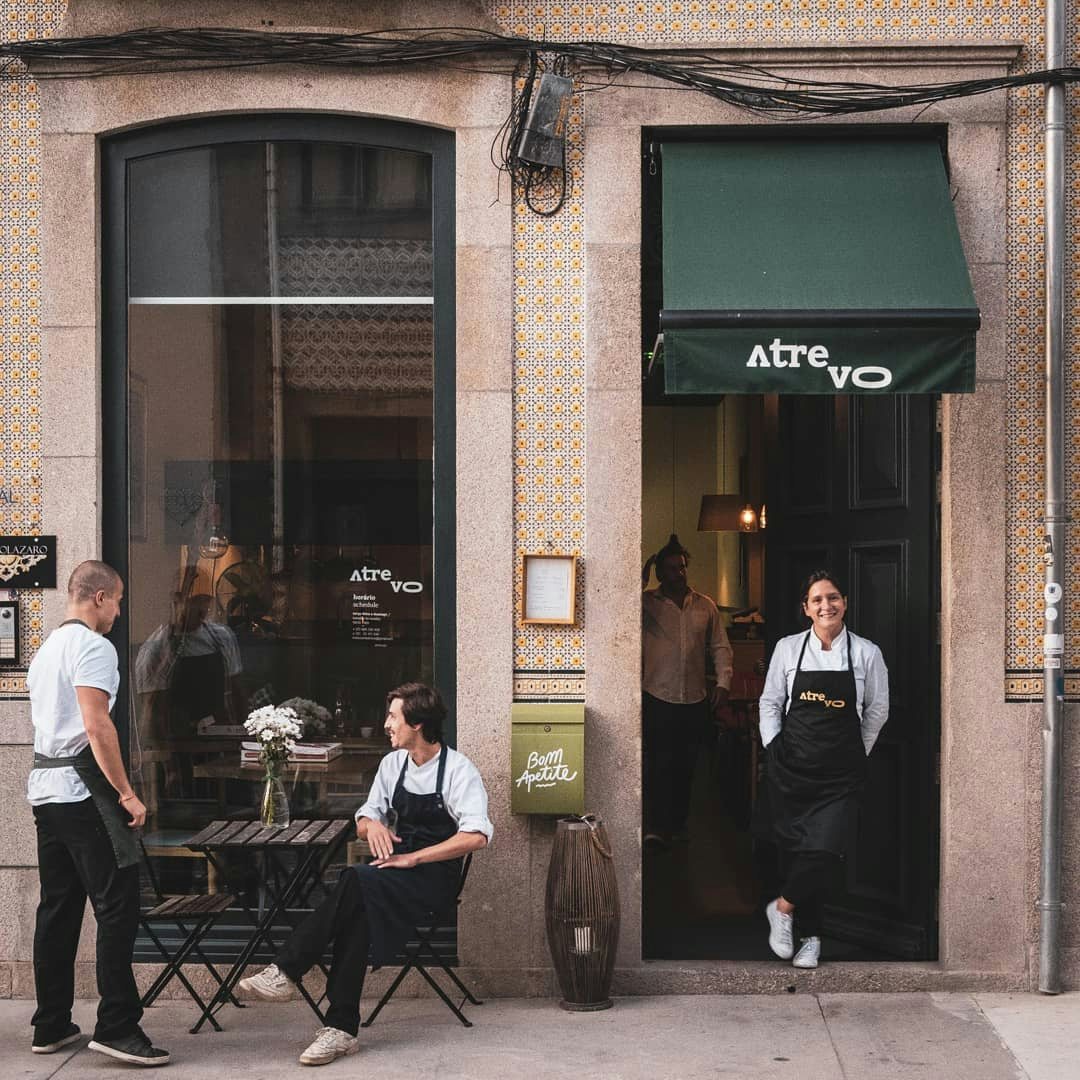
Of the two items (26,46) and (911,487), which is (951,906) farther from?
(26,46)

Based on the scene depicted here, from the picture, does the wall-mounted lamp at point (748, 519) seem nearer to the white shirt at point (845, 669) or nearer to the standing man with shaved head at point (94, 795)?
the white shirt at point (845, 669)

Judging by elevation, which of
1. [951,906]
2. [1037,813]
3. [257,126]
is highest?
[257,126]

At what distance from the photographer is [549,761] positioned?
22.6 feet

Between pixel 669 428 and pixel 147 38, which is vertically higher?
pixel 147 38

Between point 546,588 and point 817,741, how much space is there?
5.18ft

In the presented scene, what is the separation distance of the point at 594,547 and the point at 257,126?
9.35ft

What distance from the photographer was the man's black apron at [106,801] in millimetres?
5980

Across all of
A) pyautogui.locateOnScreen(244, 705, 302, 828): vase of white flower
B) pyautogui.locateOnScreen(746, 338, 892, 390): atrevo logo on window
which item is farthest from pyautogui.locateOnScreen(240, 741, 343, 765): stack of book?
pyautogui.locateOnScreen(746, 338, 892, 390): atrevo logo on window

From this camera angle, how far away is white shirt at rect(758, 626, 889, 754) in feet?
23.1

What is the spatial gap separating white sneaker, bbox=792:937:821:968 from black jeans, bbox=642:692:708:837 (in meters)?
2.39

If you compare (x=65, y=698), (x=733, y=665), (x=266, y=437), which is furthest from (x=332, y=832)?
(x=733, y=665)

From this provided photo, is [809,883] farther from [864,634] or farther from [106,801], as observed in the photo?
[106,801]

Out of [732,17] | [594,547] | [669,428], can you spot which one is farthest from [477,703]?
[669,428]

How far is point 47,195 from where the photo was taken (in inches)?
282
